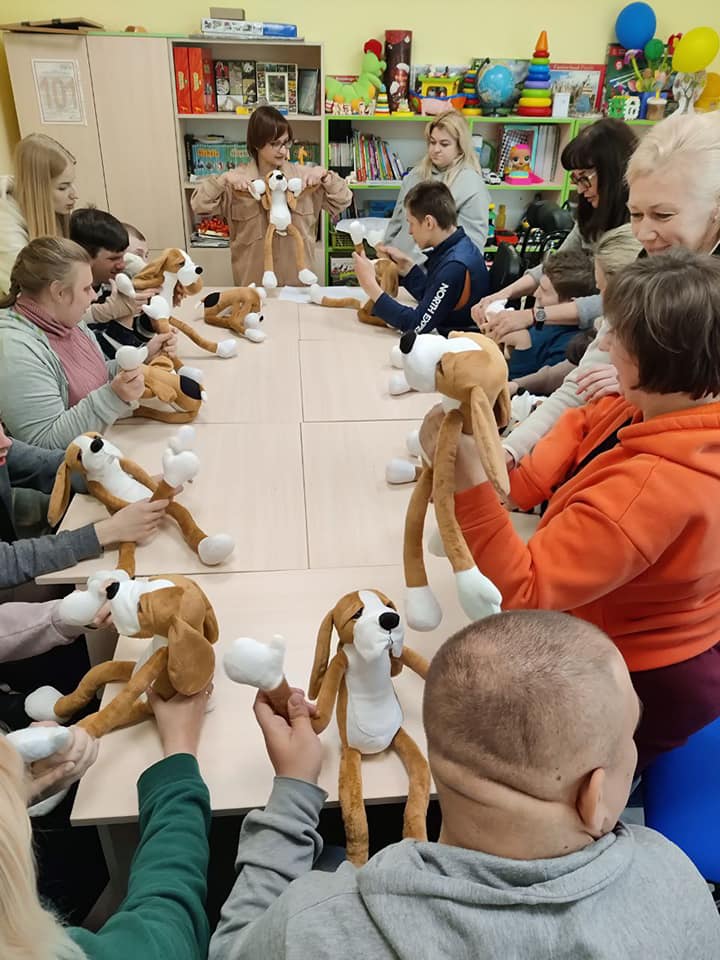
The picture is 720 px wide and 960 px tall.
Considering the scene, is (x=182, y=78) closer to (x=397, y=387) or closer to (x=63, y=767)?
(x=397, y=387)

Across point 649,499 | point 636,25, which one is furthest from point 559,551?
point 636,25

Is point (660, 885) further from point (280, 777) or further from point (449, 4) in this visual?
point (449, 4)

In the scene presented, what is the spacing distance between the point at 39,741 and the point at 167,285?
1.92 metres

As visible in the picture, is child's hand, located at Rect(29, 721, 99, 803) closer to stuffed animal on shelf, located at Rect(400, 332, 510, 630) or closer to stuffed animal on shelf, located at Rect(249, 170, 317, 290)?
stuffed animal on shelf, located at Rect(400, 332, 510, 630)

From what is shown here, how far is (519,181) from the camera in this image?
15.1 feet

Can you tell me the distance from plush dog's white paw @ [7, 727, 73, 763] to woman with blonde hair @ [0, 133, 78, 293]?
206 cm

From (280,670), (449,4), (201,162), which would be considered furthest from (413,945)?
(449,4)

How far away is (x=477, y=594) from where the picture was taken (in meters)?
0.89

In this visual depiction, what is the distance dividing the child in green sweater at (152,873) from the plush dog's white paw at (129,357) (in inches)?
39.2

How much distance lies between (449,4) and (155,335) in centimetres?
327

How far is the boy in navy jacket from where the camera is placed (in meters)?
2.63

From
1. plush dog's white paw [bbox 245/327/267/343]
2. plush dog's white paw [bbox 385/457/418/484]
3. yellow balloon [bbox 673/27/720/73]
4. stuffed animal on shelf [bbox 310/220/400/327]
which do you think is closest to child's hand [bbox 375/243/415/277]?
stuffed animal on shelf [bbox 310/220/400/327]

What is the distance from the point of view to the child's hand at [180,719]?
1030mm

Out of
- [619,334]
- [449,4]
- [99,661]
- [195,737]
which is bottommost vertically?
[99,661]
